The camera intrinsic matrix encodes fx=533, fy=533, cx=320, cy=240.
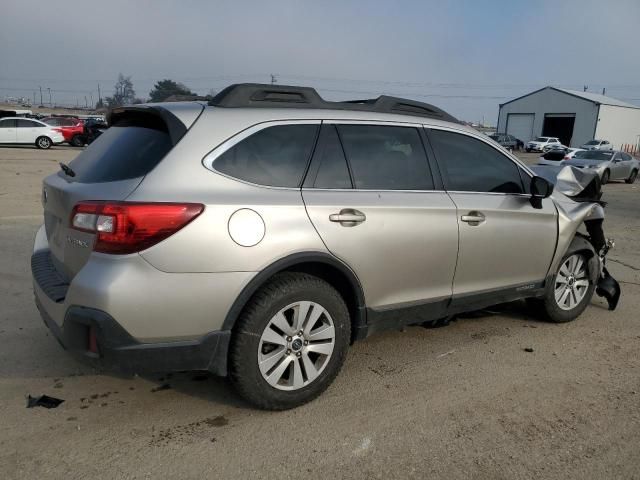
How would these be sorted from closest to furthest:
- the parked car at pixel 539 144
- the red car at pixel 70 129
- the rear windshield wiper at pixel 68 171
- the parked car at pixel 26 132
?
the rear windshield wiper at pixel 68 171
the parked car at pixel 26 132
the red car at pixel 70 129
the parked car at pixel 539 144

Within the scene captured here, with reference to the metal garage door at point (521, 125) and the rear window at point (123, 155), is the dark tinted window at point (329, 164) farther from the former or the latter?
the metal garage door at point (521, 125)

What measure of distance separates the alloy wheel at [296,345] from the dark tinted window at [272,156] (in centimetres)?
73

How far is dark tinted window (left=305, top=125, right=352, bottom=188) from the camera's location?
10.4 ft

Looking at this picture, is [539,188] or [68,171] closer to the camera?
[68,171]

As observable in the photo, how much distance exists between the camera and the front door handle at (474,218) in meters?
3.71

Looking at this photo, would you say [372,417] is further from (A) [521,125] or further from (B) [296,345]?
(A) [521,125]

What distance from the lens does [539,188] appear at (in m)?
4.15

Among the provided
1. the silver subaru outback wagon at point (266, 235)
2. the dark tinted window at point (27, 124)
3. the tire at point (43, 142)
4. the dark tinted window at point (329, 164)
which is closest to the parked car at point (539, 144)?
the tire at point (43, 142)

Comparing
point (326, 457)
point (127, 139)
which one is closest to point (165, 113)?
point (127, 139)

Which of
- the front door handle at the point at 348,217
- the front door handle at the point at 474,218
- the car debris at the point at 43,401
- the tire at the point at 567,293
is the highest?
the front door handle at the point at 348,217

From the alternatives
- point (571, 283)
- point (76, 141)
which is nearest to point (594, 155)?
point (571, 283)

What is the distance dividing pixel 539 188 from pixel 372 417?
7.43 feet

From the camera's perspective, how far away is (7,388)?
130 inches

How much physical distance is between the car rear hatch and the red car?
28.0m
